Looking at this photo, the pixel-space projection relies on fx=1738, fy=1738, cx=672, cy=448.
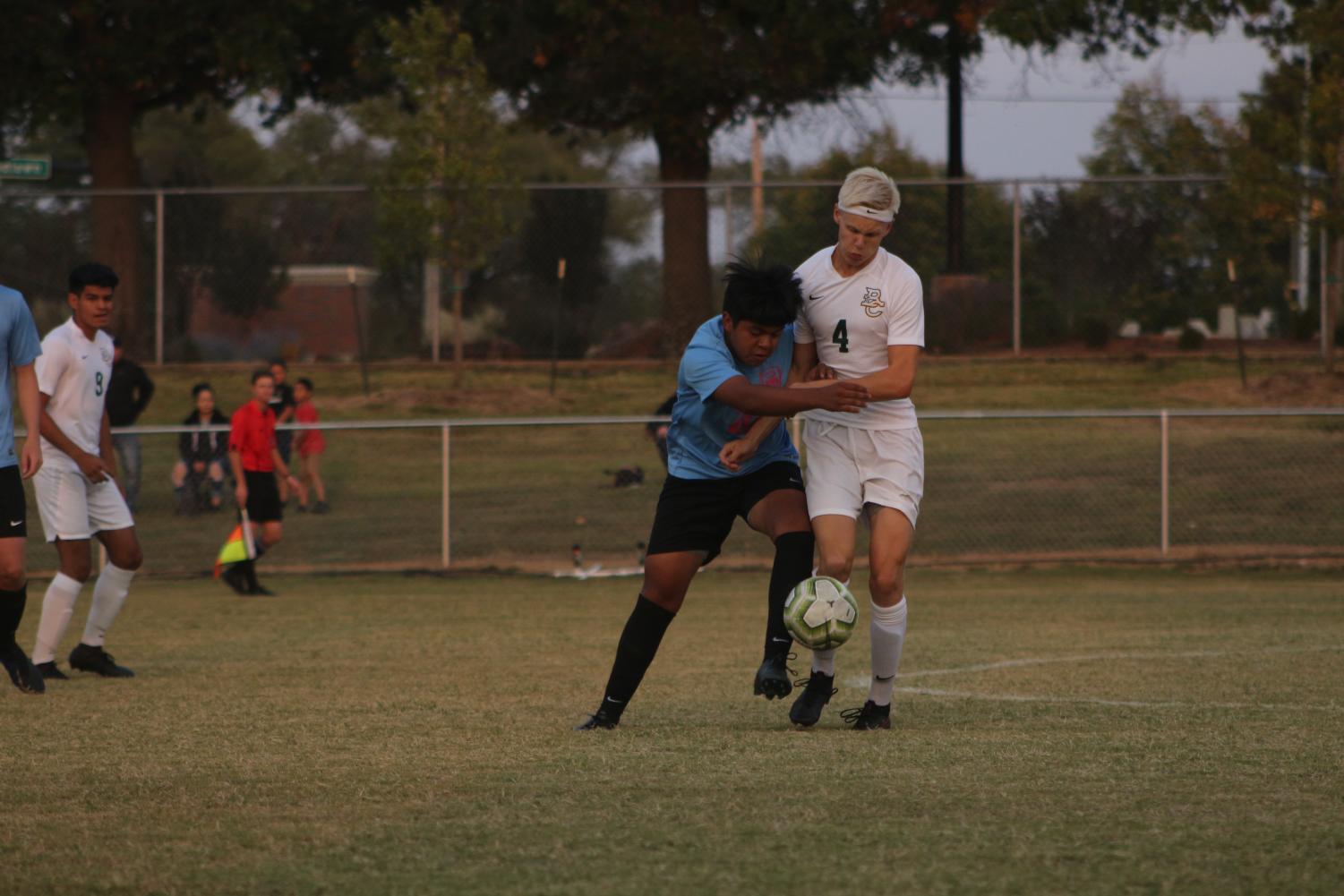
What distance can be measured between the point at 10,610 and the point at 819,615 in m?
4.08

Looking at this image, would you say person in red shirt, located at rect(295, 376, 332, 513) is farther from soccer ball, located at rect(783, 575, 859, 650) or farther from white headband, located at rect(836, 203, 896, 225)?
white headband, located at rect(836, 203, 896, 225)

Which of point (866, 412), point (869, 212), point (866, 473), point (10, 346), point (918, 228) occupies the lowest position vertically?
point (866, 473)

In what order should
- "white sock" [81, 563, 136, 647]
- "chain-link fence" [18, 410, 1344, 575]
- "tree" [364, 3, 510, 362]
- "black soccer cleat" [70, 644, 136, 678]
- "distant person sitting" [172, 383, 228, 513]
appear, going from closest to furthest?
"black soccer cleat" [70, 644, 136, 678]
"white sock" [81, 563, 136, 647]
"chain-link fence" [18, 410, 1344, 575]
"distant person sitting" [172, 383, 228, 513]
"tree" [364, 3, 510, 362]

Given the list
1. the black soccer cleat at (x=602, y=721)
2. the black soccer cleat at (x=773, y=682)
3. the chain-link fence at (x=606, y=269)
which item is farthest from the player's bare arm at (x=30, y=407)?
the chain-link fence at (x=606, y=269)

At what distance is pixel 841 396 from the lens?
6.05m

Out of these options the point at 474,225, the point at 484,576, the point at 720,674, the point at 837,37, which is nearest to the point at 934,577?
the point at 484,576

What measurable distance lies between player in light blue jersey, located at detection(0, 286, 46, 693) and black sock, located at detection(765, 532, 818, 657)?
3516 millimetres

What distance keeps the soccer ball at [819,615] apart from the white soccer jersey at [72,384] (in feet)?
14.0

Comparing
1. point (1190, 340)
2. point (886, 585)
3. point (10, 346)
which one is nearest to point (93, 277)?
point (10, 346)

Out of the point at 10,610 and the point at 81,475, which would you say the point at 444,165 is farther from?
the point at 10,610

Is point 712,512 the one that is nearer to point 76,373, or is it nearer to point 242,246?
point 76,373

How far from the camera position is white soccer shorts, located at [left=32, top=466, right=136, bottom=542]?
28.9 feet

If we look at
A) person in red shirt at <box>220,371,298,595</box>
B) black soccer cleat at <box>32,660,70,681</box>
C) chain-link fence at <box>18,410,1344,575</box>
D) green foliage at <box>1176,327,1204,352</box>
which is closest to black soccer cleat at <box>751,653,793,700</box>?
black soccer cleat at <box>32,660,70,681</box>

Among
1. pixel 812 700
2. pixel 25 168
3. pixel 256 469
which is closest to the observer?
pixel 812 700
